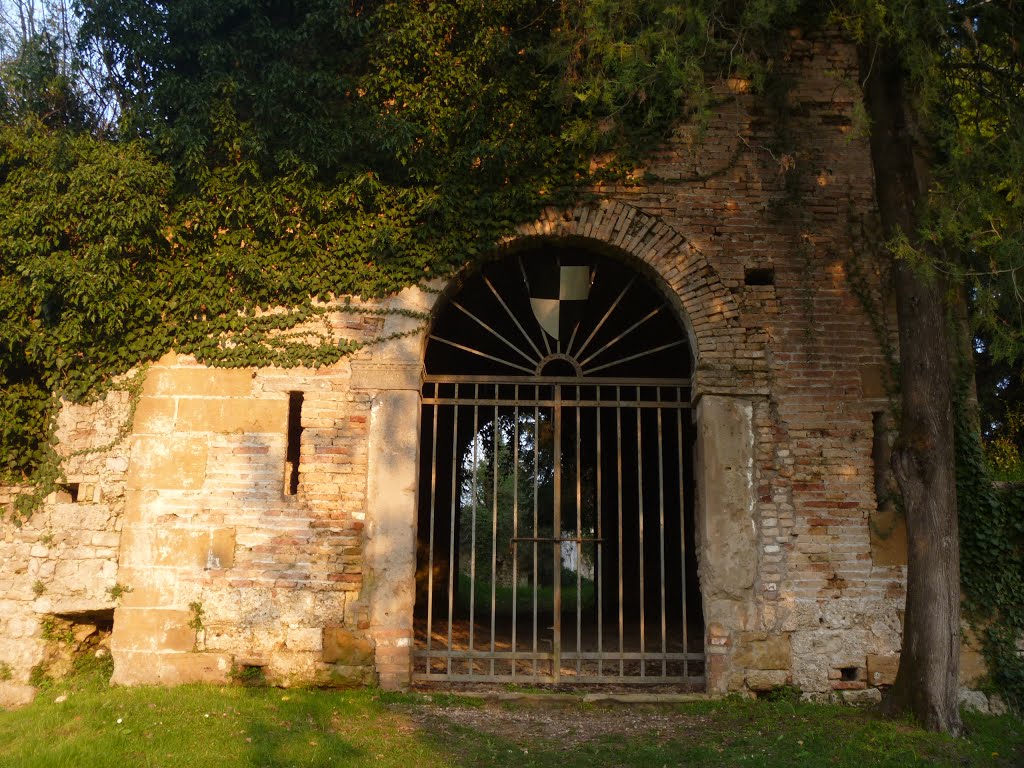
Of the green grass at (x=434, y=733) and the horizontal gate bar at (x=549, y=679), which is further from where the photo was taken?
the horizontal gate bar at (x=549, y=679)

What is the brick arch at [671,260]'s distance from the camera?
728cm

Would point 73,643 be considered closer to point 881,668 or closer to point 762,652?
point 762,652

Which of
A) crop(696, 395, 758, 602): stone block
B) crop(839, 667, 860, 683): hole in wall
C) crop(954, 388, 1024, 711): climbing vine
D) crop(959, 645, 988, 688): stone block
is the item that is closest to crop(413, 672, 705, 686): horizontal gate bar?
crop(696, 395, 758, 602): stone block

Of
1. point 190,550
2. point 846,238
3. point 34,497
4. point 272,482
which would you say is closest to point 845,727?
point 846,238

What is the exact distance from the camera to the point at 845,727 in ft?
19.2

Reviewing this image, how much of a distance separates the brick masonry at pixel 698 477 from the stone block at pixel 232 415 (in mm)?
18

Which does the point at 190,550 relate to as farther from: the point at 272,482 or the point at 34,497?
the point at 34,497

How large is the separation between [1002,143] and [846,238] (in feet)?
5.25

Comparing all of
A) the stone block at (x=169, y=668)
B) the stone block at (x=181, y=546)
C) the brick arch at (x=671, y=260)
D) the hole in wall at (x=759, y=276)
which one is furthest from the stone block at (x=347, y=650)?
the hole in wall at (x=759, y=276)

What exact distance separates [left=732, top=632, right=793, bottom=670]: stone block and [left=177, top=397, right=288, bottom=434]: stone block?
421cm

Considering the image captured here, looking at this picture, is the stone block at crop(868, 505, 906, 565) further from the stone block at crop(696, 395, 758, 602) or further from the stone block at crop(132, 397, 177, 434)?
the stone block at crop(132, 397, 177, 434)

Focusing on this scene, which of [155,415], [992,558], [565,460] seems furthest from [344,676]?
[565,460]

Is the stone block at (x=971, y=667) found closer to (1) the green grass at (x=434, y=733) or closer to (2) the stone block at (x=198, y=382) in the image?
(1) the green grass at (x=434, y=733)

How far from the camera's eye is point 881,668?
21.9ft
